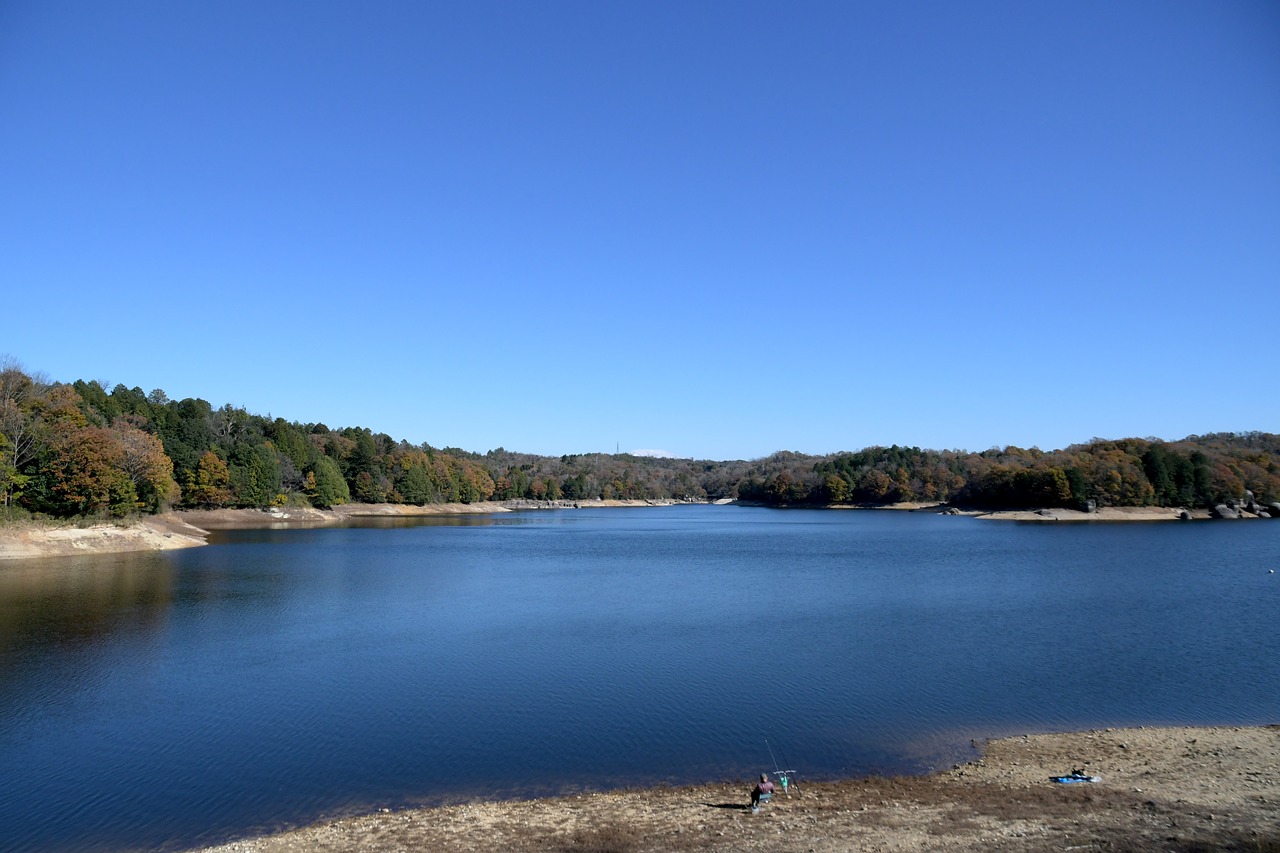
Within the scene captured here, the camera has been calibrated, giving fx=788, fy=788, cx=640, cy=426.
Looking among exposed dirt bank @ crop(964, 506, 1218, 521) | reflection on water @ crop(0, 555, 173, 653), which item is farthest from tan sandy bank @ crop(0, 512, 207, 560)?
exposed dirt bank @ crop(964, 506, 1218, 521)

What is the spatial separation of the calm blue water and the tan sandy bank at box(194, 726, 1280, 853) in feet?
3.93

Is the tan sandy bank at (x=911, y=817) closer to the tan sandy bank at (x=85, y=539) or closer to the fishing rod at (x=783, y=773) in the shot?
the fishing rod at (x=783, y=773)

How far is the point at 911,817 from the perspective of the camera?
37.7 ft

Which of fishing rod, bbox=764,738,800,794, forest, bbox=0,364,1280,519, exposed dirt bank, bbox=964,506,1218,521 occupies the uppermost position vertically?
forest, bbox=0,364,1280,519

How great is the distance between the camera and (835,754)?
A: 1518 cm

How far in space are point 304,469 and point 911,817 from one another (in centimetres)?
10584

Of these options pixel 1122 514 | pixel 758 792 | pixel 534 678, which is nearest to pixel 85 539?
pixel 534 678

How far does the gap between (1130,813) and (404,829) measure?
10.6m

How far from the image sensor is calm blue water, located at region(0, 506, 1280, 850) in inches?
560

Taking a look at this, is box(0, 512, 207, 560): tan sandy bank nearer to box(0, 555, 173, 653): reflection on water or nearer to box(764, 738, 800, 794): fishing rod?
box(0, 555, 173, 653): reflection on water

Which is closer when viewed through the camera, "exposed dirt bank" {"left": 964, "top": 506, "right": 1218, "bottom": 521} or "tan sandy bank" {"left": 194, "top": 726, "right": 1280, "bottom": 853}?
"tan sandy bank" {"left": 194, "top": 726, "right": 1280, "bottom": 853}

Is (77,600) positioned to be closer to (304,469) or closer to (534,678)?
(534,678)

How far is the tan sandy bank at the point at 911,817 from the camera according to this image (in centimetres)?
1050

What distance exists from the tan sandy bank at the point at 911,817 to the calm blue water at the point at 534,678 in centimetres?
120
